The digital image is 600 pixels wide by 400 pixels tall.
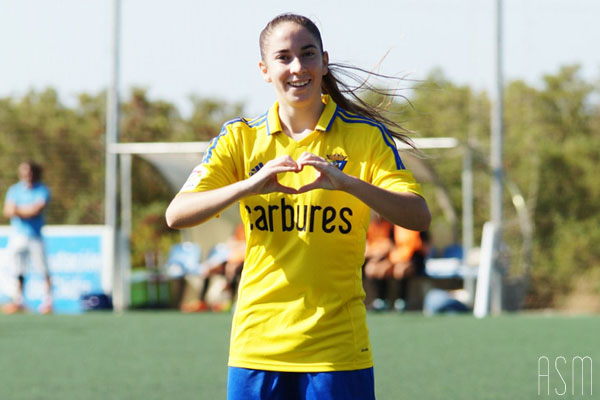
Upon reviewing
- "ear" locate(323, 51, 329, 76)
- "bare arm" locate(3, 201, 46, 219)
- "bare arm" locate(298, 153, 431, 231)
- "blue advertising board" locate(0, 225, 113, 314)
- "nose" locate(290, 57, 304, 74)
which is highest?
"ear" locate(323, 51, 329, 76)

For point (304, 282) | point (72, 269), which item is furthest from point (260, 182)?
point (72, 269)

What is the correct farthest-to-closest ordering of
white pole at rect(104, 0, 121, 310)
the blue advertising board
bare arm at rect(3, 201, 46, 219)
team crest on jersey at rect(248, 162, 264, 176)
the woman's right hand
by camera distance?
white pole at rect(104, 0, 121, 310) < the blue advertising board < bare arm at rect(3, 201, 46, 219) < team crest on jersey at rect(248, 162, 264, 176) < the woman's right hand

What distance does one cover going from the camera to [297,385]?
267 cm

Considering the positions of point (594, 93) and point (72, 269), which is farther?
point (594, 93)

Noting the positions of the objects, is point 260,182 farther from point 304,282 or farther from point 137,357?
point 137,357

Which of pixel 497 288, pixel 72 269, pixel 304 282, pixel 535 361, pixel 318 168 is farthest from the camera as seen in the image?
pixel 72 269

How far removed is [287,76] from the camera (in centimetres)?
269

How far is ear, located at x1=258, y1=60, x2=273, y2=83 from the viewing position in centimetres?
278

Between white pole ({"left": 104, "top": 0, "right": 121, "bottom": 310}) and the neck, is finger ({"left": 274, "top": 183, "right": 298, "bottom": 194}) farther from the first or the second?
white pole ({"left": 104, "top": 0, "right": 121, "bottom": 310})

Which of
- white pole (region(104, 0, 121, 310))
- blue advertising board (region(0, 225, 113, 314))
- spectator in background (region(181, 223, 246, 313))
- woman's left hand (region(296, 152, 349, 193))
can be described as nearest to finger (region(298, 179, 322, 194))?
woman's left hand (region(296, 152, 349, 193))

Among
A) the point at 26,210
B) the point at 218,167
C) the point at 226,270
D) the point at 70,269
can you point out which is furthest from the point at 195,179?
the point at 70,269

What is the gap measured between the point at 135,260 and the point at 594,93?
11760 millimetres

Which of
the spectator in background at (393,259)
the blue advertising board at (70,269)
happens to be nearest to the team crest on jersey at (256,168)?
the spectator in background at (393,259)

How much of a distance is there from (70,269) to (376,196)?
12.4 metres
